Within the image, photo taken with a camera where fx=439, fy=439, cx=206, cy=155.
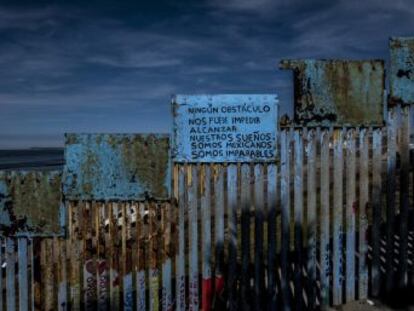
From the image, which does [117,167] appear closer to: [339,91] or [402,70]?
[339,91]

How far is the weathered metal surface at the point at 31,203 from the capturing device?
15.7 feet

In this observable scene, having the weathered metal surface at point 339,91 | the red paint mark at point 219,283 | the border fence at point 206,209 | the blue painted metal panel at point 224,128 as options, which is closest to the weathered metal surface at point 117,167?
the border fence at point 206,209

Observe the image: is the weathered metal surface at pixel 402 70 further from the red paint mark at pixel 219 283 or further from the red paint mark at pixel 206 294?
the red paint mark at pixel 206 294

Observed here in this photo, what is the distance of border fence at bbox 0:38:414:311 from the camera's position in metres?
4.66

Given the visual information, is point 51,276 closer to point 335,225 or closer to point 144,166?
point 144,166

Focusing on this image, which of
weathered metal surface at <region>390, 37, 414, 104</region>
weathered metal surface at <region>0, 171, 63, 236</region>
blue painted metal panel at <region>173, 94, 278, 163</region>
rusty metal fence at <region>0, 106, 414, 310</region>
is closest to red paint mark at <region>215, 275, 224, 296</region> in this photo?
rusty metal fence at <region>0, 106, 414, 310</region>

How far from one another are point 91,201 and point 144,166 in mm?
709

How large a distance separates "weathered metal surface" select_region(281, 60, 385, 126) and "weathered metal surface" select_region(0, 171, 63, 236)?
108 inches

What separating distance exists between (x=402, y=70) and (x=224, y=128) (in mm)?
1978

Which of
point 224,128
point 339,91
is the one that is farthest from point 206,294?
point 339,91

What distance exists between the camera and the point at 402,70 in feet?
15.2

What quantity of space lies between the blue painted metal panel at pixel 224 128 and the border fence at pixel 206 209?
0.09 metres

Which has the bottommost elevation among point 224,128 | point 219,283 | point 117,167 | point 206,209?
point 219,283

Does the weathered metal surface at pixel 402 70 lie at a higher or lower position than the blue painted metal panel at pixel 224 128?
higher
